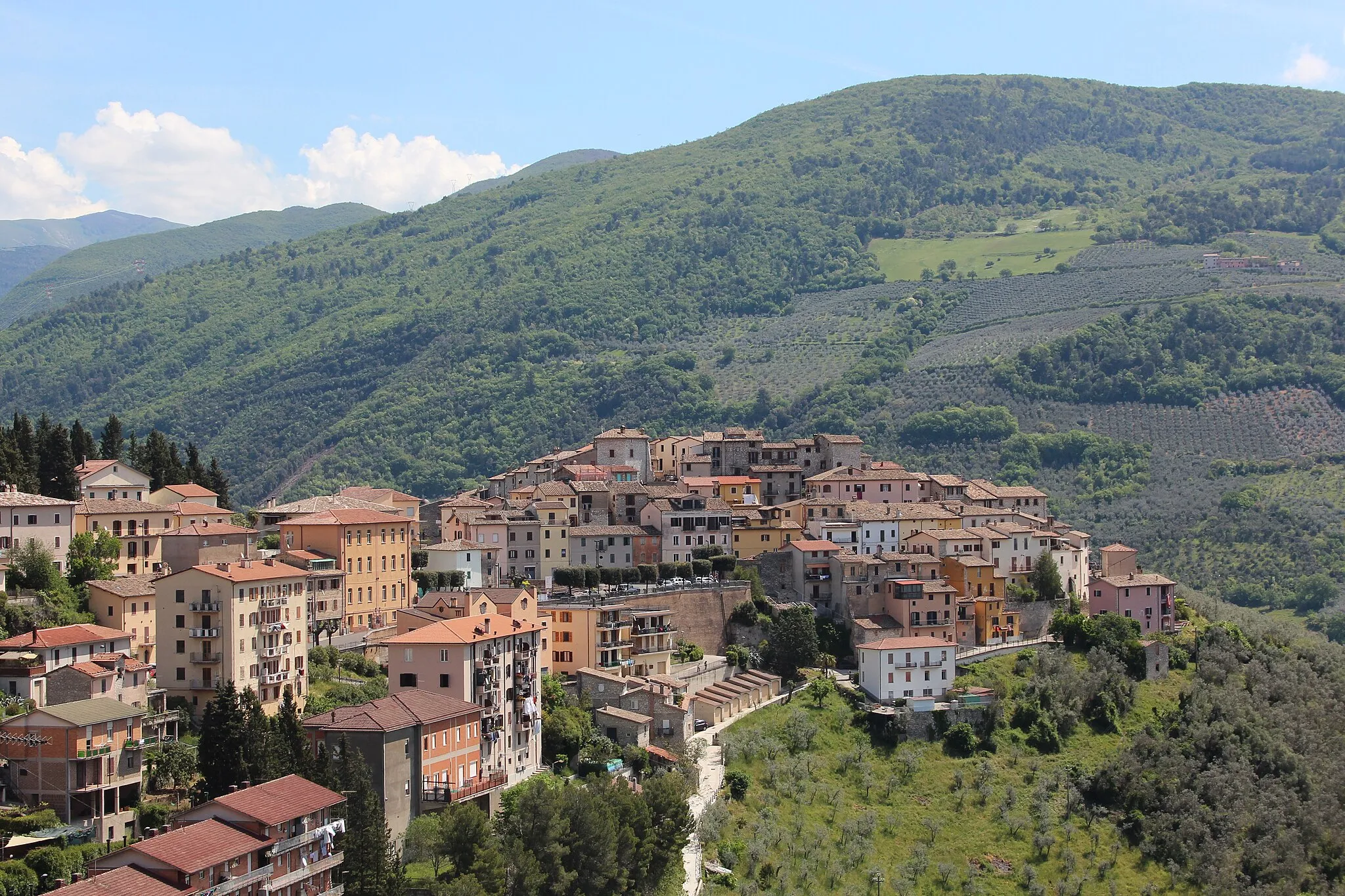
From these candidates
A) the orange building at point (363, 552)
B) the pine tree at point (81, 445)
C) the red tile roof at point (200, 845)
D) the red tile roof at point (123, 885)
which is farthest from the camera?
the pine tree at point (81, 445)

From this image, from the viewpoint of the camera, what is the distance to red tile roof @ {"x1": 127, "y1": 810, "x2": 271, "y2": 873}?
141 ft

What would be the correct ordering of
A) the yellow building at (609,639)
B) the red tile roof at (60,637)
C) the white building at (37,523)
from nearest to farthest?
the red tile roof at (60,637) < the white building at (37,523) < the yellow building at (609,639)

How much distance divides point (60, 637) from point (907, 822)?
33531 millimetres

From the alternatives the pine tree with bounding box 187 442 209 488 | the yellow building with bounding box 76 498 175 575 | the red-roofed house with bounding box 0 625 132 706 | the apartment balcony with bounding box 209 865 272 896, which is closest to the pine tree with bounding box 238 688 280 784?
the apartment balcony with bounding box 209 865 272 896

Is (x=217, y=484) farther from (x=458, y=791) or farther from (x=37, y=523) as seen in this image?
(x=458, y=791)

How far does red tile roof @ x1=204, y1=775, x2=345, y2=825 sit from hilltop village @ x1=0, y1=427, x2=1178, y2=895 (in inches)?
3.8

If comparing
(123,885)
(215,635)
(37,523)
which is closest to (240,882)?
(123,885)

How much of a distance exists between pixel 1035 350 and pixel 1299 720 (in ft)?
324

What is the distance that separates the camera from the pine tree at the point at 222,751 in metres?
49.8

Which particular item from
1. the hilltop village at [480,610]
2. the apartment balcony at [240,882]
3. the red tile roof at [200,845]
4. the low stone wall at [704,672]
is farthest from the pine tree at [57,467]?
the apartment balcony at [240,882]

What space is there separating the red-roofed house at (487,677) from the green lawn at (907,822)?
310 inches

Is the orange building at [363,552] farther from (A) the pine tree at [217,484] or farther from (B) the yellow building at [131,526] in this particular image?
(A) the pine tree at [217,484]

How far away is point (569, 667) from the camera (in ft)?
237

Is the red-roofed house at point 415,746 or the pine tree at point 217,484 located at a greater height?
the pine tree at point 217,484
